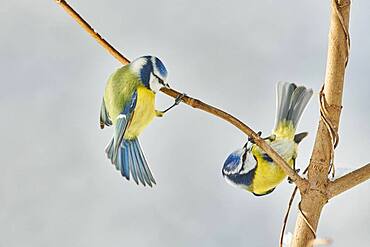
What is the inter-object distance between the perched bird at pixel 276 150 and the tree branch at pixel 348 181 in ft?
0.13

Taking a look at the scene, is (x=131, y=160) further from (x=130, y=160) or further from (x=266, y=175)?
(x=266, y=175)

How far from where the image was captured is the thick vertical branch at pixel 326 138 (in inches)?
19.3

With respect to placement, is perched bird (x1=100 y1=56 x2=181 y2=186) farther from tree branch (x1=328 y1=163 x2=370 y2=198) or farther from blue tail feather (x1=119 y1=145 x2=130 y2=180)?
tree branch (x1=328 y1=163 x2=370 y2=198)

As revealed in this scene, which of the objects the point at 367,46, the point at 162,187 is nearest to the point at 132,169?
the point at 162,187

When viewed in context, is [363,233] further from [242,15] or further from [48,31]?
[48,31]

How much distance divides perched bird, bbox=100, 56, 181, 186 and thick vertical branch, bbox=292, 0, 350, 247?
114 mm

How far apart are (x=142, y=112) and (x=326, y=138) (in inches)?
5.5

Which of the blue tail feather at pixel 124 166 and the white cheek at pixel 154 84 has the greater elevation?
the white cheek at pixel 154 84

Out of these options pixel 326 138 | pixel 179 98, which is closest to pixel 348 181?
pixel 326 138

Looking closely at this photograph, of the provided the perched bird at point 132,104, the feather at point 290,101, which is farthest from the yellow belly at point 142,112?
the feather at point 290,101

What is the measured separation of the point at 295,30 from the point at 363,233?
256mm

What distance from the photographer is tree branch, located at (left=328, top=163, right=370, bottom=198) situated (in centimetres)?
49

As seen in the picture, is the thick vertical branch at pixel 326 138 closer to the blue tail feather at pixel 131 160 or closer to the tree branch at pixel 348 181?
the tree branch at pixel 348 181

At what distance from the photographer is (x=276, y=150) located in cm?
52
